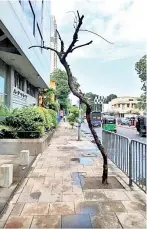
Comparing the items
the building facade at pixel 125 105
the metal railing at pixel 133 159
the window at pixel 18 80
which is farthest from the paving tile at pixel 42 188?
the building facade at pixel 125 105

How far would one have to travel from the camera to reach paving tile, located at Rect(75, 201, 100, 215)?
3.93 m

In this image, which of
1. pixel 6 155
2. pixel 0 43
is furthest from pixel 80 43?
pixel 0 43

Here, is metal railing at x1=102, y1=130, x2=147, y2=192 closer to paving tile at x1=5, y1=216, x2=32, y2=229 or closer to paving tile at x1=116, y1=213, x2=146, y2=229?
paving tile at x1=116, y1=213, x2=146, y2=229

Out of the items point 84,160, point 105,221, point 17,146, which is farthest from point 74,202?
point 17,146

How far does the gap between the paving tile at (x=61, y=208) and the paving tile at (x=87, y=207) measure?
0.31ft

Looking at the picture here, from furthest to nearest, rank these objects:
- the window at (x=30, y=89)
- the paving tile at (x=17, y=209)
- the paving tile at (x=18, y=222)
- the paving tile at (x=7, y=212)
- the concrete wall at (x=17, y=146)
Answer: the window at (x=30, y=89) < the concrete wall at (x=17, y=146) < the paving tile at (x=17, y=209) < the paving tile at (x=7, y=212) < the paving tile at (x=18, y=222)

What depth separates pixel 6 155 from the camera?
8.95 metres

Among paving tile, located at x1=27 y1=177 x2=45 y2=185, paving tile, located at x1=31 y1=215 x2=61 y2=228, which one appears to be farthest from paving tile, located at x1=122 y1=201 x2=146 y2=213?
paving tile, located at x1=27 y1=177 x2=45 y2=185

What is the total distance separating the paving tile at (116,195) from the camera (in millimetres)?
4539

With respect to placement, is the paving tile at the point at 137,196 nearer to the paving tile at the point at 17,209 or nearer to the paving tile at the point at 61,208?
the paving tile at the point at 61,208

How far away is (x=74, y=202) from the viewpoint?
171 inches

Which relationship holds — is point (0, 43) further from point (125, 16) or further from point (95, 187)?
point (95, 187)

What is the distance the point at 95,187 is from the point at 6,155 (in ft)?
15.3

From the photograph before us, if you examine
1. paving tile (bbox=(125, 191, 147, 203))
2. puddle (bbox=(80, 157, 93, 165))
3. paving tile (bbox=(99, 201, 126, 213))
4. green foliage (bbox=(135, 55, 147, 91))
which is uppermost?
green foliage (bbox=(135, 55, 147, 91))
